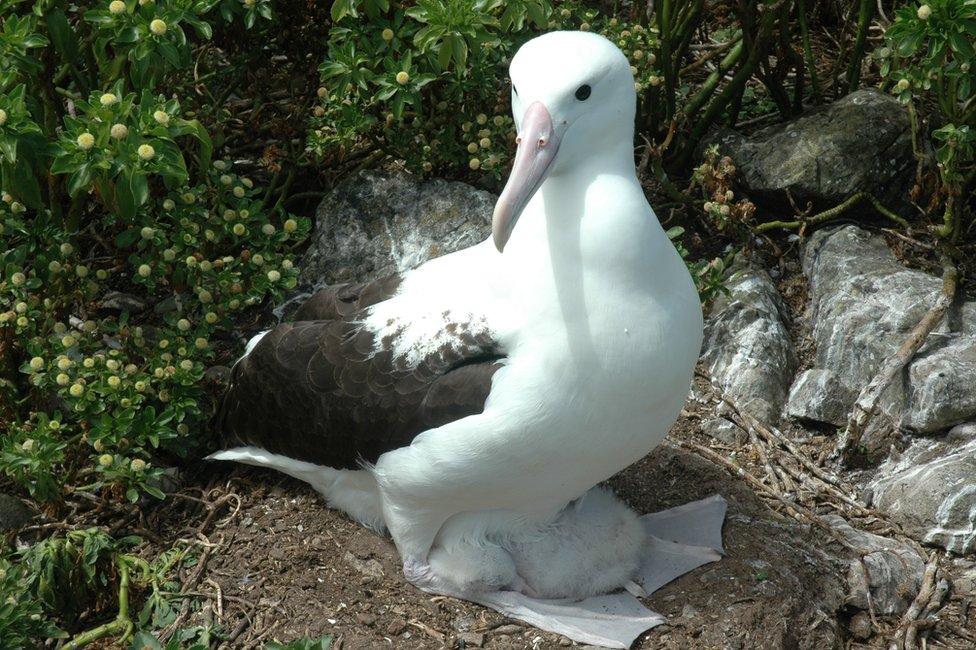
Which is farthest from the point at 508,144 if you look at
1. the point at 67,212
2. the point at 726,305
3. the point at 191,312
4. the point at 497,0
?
the point at 67,212

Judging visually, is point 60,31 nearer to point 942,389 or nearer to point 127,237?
point 127,237

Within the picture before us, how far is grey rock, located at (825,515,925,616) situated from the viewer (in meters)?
4.08

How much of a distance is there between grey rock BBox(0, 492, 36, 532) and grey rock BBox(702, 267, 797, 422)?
2.93 m

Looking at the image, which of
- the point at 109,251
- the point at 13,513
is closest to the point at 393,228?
the point at 109,251

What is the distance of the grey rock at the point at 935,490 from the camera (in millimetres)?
4277

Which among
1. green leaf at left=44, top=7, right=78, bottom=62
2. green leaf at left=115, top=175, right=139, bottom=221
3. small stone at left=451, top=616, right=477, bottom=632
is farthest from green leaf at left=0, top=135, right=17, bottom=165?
small stone at left=451, top=616, right=477, bottom=632

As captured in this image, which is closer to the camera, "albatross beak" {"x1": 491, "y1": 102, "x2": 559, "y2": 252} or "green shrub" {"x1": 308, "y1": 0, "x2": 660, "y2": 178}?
"albatross beak" {"x1": 491, "y1": 102, "x2": 559, "y2": 252}

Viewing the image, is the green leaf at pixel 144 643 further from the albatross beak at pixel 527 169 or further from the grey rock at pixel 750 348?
the grey rock at pixel 750 348

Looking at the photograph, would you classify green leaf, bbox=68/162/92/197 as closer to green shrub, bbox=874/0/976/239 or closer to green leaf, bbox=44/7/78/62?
green leaf, bbox=44/7/78/62

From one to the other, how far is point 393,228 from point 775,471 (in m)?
2.00

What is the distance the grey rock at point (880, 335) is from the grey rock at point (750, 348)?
0.36 feet

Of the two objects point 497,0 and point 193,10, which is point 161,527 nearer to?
point 193,10

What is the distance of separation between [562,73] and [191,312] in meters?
2.12

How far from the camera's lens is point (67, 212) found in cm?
466
